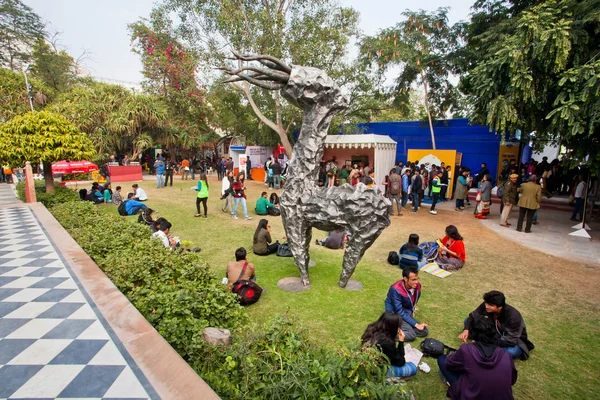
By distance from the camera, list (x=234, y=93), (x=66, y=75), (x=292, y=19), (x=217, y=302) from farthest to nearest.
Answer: (x=66, y=75) → (x=234, y=93) → (x=292, y=19) → (x=217, y=302)

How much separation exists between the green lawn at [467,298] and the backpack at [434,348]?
0.31 ft

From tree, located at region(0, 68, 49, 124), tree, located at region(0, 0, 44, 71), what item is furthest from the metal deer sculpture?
tree, located at region(0, 0, 44, 71)

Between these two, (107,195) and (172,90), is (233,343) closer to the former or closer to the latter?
(107,195)

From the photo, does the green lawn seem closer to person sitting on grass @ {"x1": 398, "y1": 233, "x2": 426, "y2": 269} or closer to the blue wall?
person sitting on grass @ {"x1": 398, "y1": 233, "x2": 426, "y2": 269}

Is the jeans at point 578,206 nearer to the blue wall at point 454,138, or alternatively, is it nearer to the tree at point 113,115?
the blue wall at point 454,138

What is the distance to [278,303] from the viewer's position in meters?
5.26

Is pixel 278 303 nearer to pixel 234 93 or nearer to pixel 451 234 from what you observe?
pixel 451 234

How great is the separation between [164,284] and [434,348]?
11.7 ft

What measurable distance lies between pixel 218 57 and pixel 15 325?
1455cm

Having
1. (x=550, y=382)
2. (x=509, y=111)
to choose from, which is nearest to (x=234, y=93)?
(x=509, y=111)

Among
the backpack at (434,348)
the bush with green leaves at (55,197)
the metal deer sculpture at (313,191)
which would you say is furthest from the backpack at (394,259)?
the bush with green leaves at (55,197)

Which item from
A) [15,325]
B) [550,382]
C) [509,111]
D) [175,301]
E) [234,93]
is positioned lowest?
[550,382]

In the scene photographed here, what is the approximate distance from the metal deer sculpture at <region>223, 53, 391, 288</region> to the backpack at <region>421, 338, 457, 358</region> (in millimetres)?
1743

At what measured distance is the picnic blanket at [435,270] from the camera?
6.52 m
